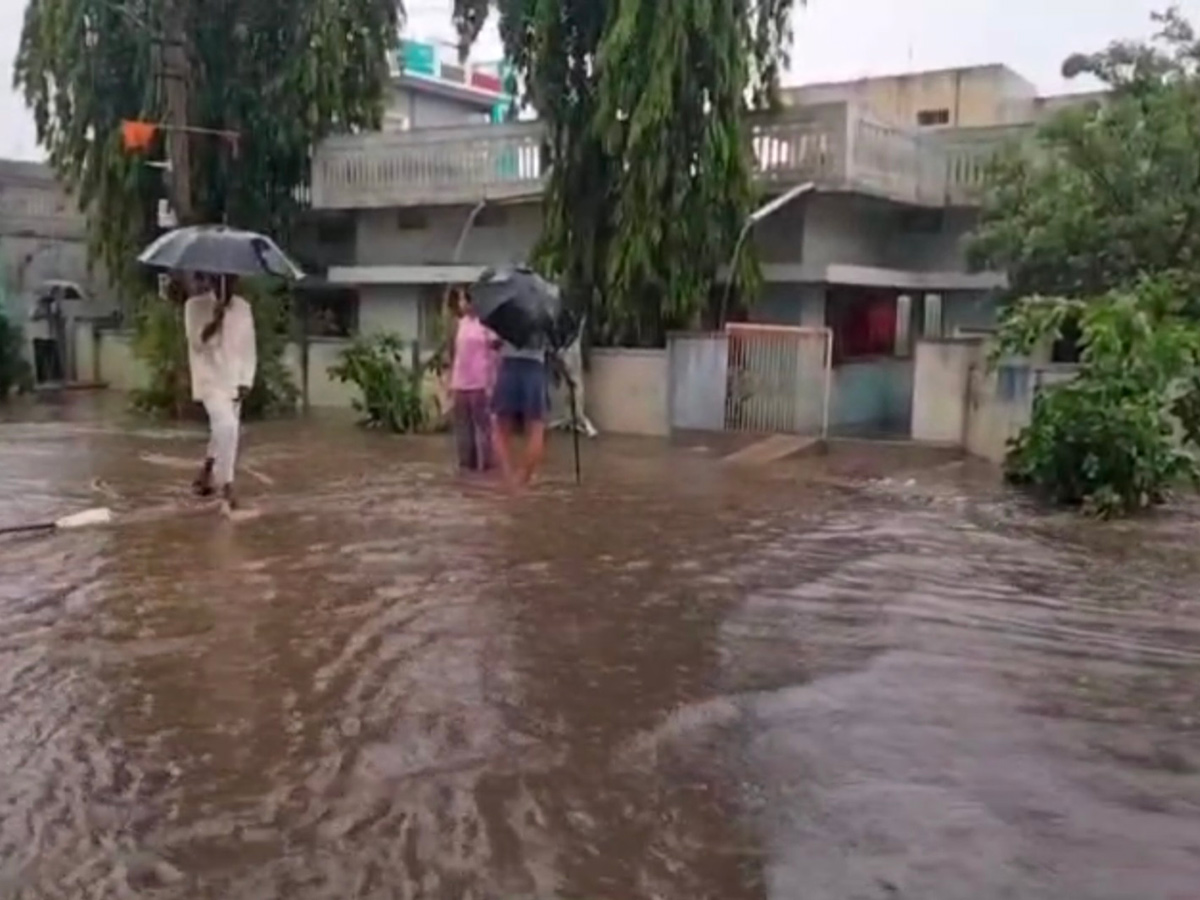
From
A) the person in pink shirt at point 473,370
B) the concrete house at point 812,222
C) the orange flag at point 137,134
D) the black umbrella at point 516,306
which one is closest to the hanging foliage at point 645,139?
the concrete house at point 812,222

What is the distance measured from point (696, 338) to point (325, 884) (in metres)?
12.6

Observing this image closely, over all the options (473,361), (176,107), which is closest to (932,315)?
(176,107)

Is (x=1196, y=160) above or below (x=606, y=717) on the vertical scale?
above

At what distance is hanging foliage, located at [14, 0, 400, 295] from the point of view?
19328mm

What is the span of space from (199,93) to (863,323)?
32.9ft

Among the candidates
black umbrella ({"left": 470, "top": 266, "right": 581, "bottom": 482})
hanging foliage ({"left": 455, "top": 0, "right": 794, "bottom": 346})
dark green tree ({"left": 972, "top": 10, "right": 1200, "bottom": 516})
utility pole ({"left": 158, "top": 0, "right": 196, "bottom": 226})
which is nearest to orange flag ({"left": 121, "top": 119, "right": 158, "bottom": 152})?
utility pole ({"left": 158, "top": 0, "right": 196, "bottom": 226})

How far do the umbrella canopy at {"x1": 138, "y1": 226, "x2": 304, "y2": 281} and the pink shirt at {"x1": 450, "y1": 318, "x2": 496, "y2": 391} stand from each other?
1.62 meters

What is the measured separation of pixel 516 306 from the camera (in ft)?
31.3

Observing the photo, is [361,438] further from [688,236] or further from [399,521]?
[399,521]

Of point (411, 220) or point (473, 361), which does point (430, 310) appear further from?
point (473, 361)

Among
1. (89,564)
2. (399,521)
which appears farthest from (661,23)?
(89,564)

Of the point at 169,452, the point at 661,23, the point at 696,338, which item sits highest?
the point at 661,23

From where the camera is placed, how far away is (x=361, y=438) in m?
15.5

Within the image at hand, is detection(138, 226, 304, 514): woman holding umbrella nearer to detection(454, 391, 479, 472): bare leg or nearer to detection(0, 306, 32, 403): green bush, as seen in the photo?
Result: detection(454, 391, 479, 472): bare leg
